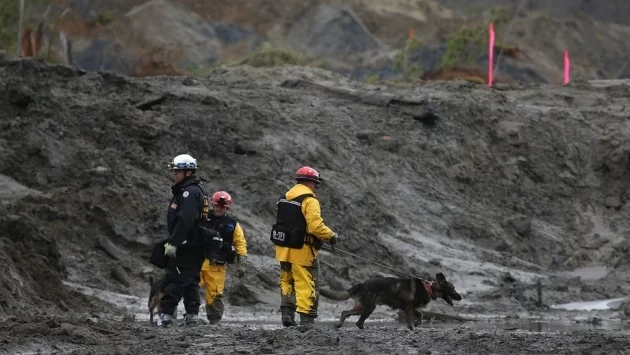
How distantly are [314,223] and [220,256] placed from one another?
1.74 metres

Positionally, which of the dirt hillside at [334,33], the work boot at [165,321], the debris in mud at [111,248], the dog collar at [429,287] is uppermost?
the dirt hillside at [334,33]

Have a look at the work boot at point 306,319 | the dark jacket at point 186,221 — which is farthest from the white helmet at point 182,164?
the work boot at point 306,319

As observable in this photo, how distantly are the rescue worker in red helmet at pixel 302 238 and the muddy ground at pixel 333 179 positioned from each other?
1.04 m

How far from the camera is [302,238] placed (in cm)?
1510

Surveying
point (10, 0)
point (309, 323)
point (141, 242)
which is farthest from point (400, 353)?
point (10, 0)

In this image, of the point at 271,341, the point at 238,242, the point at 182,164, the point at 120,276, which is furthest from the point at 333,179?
the point at 271,341

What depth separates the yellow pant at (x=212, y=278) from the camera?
16.4m

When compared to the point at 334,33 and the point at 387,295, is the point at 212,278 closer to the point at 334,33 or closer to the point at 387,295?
the point at 387,295

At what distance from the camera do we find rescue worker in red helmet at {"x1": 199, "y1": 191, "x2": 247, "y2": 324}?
53.5 feet

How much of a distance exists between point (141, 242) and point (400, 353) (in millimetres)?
11749

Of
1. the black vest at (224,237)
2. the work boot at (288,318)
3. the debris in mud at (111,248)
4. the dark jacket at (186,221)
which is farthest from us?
the debris in mud at (111,248)

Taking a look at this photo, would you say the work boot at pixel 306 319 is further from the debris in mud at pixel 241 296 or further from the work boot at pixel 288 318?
the debris in mud at pixel 241 296

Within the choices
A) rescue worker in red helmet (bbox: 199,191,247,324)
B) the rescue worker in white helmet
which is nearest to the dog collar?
rescue worker in red helmet (bbox: 199,191,247,324)

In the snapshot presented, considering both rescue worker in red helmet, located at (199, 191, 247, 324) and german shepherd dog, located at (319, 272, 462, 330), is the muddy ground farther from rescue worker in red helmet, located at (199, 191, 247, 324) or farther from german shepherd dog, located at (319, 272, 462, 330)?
rescue worker in red helmet, located at (199, 191, 247, 324)
